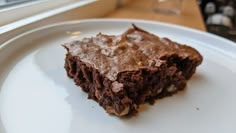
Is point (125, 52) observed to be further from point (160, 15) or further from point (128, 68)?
point (160, 15)

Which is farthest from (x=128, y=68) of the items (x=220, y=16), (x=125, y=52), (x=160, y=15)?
(x=220, y=16)

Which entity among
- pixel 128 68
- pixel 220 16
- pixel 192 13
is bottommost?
pixel 220 16

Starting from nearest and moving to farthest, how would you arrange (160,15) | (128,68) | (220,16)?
(128,68) → (160,15) → (220,16)

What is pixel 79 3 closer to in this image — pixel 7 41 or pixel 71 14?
pixel 71 14

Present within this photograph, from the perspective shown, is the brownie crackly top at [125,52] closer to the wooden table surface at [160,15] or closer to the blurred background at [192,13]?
the blurred background at [192,13]

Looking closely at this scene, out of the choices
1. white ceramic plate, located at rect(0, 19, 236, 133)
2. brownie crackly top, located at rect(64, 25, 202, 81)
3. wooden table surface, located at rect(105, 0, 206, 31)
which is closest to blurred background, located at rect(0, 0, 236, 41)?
wooden table surface, located at rect(105, 0, 206, 31)

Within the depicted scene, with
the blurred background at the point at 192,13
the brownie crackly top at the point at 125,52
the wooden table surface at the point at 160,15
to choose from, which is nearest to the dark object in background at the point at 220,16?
the blurred background at the point at 192,13

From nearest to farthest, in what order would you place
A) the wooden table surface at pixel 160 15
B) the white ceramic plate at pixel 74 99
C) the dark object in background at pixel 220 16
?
the white ceramic plate at pixel 74 99, the wooden table surface at pixel 160 15, the dark object in background at pixel 220 16
